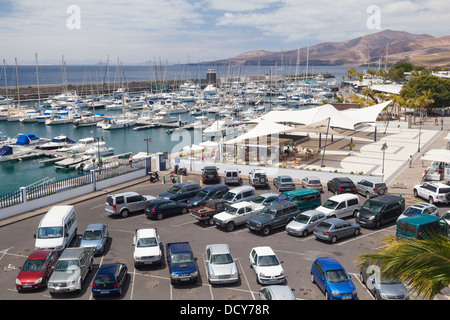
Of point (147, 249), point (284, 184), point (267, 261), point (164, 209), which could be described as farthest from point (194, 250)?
point (284, 184)

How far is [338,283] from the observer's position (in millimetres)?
15359

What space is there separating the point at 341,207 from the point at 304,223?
11.9 ft

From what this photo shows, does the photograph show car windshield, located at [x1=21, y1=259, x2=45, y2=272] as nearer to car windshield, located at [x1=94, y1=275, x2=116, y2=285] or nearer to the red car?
the red car

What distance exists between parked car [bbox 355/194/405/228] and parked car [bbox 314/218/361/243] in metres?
1.57

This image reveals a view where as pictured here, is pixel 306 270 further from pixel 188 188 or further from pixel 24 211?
pixel 24 211

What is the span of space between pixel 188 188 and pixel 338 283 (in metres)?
15.3

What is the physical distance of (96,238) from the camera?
20.4 m

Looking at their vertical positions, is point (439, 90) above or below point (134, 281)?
above

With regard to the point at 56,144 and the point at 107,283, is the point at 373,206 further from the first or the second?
the point at 56,144

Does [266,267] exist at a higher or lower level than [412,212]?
lower

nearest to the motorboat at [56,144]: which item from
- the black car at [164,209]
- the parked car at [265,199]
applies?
the black car at [164,209]

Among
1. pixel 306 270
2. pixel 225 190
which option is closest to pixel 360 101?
pixel 225 190

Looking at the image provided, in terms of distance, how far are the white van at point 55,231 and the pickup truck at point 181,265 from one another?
228 inches

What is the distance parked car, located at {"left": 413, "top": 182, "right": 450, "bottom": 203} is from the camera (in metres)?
27.2
